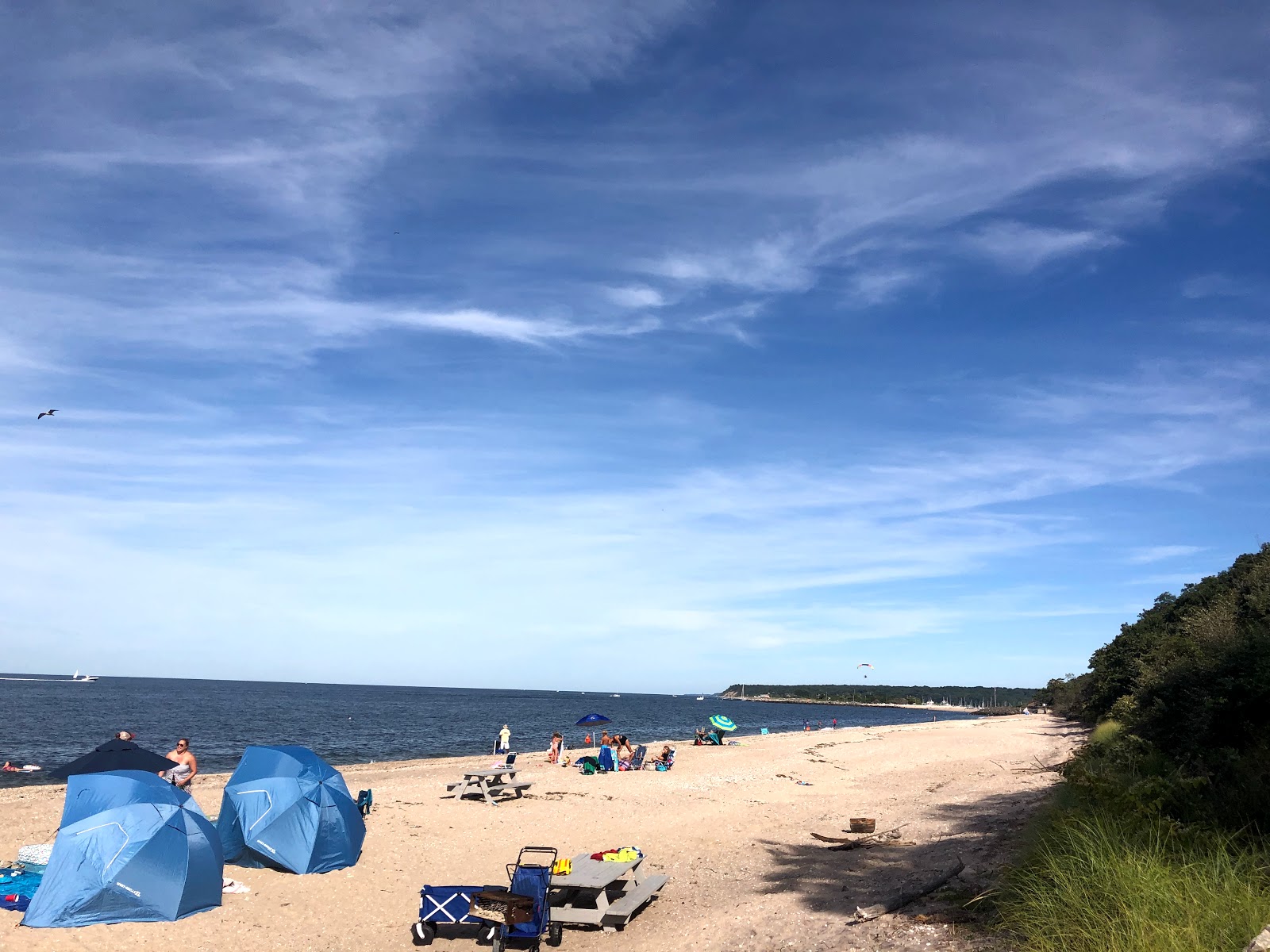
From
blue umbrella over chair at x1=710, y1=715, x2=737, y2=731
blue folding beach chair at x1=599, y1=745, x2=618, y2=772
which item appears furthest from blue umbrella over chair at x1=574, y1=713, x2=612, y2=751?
blue umbrella over chair at x1=710, y1=715, x2=737, y2=731

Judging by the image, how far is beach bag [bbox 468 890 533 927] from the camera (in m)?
9.64

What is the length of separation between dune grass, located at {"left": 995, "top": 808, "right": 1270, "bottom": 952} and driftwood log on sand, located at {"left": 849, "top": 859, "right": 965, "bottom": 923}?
4.08 feet

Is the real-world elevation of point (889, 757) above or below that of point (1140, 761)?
below

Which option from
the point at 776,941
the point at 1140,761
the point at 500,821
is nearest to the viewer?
the point at 776,941

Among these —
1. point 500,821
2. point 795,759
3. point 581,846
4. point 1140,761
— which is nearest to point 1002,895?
point 1140,761

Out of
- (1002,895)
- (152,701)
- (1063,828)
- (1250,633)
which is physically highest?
(1250,633)

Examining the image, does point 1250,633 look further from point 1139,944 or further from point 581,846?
point 581,846

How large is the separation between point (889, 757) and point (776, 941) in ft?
86.0

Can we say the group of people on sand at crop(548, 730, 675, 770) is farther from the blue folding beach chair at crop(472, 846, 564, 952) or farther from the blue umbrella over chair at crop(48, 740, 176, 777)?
the blue folding beach chair at crop(472, 846, 564, 952)

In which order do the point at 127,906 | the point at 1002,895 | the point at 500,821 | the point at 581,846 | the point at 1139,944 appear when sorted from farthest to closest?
the point at 500,821
the point at 581,846
the point at 127,906
the point at 1002,895
the point at 1139,944

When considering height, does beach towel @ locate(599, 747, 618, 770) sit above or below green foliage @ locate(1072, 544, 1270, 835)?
below

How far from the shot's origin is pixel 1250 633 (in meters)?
14.1

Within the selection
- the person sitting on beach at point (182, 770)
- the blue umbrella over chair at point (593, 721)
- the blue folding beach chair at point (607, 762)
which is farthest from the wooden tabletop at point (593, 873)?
the blue umbrella over chair at point (593, 721)

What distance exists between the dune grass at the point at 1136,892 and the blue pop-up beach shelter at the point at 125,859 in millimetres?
9496
